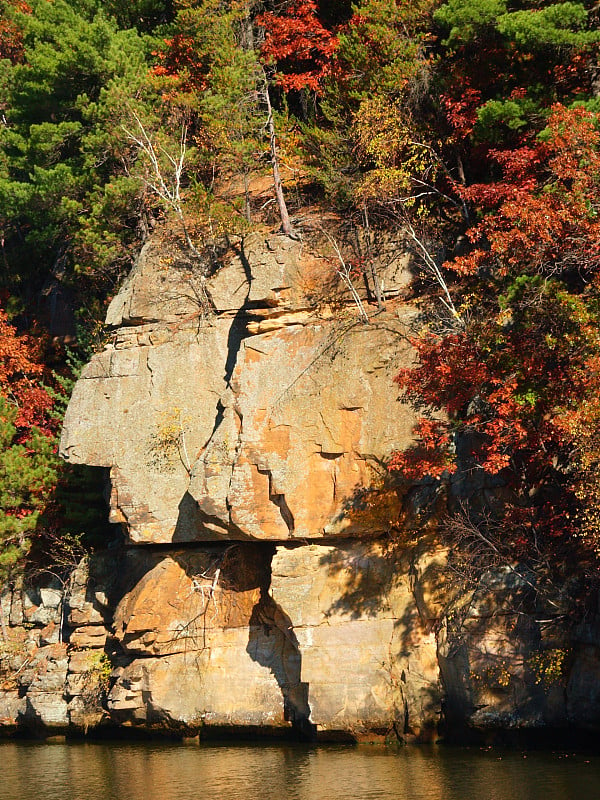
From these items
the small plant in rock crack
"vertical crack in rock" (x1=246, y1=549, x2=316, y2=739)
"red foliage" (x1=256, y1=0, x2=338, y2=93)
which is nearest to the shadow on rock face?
"vertical crack in rock" (x1=246, y1=549, x2=316, y2=739)

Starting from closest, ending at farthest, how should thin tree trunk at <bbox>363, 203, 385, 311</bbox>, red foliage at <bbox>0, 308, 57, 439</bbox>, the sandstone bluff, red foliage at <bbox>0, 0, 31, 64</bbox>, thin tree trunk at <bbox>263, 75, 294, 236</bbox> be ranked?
the sandstone bluff, thin tree trunk at <bbox>363, 203, 385, 311</bbox>, thin tree trunk at <bbox>263, 75, 294, 236</bbox>, red foliage at <bbox>0, 308, 57, 439</bbox>, red foliage at <bbox>0, 0, 31, 64</bbox>

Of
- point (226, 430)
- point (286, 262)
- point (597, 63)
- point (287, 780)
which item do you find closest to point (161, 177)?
point (286, 262)

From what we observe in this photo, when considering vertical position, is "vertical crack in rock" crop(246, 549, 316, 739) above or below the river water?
above

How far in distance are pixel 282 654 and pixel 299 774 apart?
483cm

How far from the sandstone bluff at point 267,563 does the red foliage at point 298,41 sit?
5947mm

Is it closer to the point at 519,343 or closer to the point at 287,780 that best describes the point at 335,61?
the point at 519,343

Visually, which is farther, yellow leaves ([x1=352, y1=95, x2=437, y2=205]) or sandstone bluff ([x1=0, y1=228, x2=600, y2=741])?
yellow leaves ([x1=352, y1=95, x2=437, y2=205])

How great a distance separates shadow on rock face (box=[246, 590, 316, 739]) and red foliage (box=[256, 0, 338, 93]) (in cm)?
1477

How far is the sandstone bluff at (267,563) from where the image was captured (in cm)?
2042

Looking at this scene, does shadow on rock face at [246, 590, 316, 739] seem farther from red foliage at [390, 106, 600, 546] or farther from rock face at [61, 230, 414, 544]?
red foliage at [390, 106, 600, 546]

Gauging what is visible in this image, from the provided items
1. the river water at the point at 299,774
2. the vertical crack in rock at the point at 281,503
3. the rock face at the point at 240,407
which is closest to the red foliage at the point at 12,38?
the rock face at the point at 240,407

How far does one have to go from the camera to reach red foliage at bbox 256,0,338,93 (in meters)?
27.8

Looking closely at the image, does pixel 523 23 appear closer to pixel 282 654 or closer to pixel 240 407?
pixel 240 407

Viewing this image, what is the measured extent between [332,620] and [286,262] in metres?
9.00
